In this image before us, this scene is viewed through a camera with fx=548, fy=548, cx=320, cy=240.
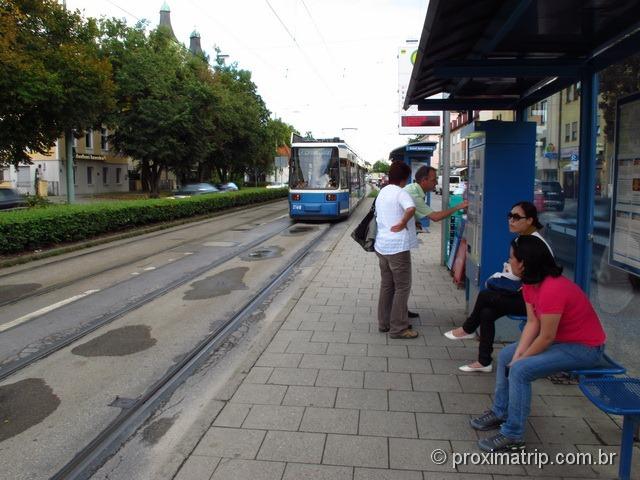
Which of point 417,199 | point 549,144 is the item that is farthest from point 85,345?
point 549,144

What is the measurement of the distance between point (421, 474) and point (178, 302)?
5.58 m

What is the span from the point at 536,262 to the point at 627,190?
113 centimetres

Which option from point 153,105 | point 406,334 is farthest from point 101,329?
point 153,105

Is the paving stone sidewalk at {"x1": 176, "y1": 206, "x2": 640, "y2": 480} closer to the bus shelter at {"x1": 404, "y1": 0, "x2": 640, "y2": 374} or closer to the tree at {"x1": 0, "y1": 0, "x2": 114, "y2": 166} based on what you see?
the bus shelter at {"x1": 404, "y1": 0, "x2": 640, "y2": 374}

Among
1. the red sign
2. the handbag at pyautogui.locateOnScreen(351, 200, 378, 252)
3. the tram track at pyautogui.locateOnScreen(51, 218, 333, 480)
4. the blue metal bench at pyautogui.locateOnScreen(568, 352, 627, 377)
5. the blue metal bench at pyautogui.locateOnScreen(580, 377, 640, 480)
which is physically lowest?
the tram track at pyautogui.locateOnScreen(51, 218, 333, 480)

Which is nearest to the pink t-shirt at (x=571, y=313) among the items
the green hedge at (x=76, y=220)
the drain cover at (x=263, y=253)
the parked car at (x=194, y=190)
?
the drain cover at (x=263, y=253)

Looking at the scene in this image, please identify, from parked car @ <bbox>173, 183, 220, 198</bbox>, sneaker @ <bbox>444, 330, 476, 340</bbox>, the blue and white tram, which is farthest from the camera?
parked car @ <bbox>173, 183, 220, 198</bbox>

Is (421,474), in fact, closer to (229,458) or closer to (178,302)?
(229,458)

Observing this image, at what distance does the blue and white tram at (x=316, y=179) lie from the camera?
20.7m

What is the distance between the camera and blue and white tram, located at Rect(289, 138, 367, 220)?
2070 cm

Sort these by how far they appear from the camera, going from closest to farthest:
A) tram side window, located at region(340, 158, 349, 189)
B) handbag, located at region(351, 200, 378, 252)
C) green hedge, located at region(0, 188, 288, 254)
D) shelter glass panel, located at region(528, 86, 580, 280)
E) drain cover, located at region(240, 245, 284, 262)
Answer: shelter glass panel, located at region(528, 86, 580, 280)
handbag, located at region(351, 200, 378, 252)
green hedge, located at region(0, 188, 288, 254)
drain cover, located at region(240, 245, 284, 262)
tram side window, located at region(340, 158, 349, 189)

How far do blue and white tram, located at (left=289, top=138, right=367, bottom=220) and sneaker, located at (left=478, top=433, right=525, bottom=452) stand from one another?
1740 centimetres

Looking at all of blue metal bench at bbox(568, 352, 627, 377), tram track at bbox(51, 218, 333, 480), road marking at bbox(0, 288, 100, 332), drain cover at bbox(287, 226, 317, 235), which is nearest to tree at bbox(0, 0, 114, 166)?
drain cover at bbox(287, 226, 317, 235)

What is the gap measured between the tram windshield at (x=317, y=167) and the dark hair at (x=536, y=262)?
690 inches
